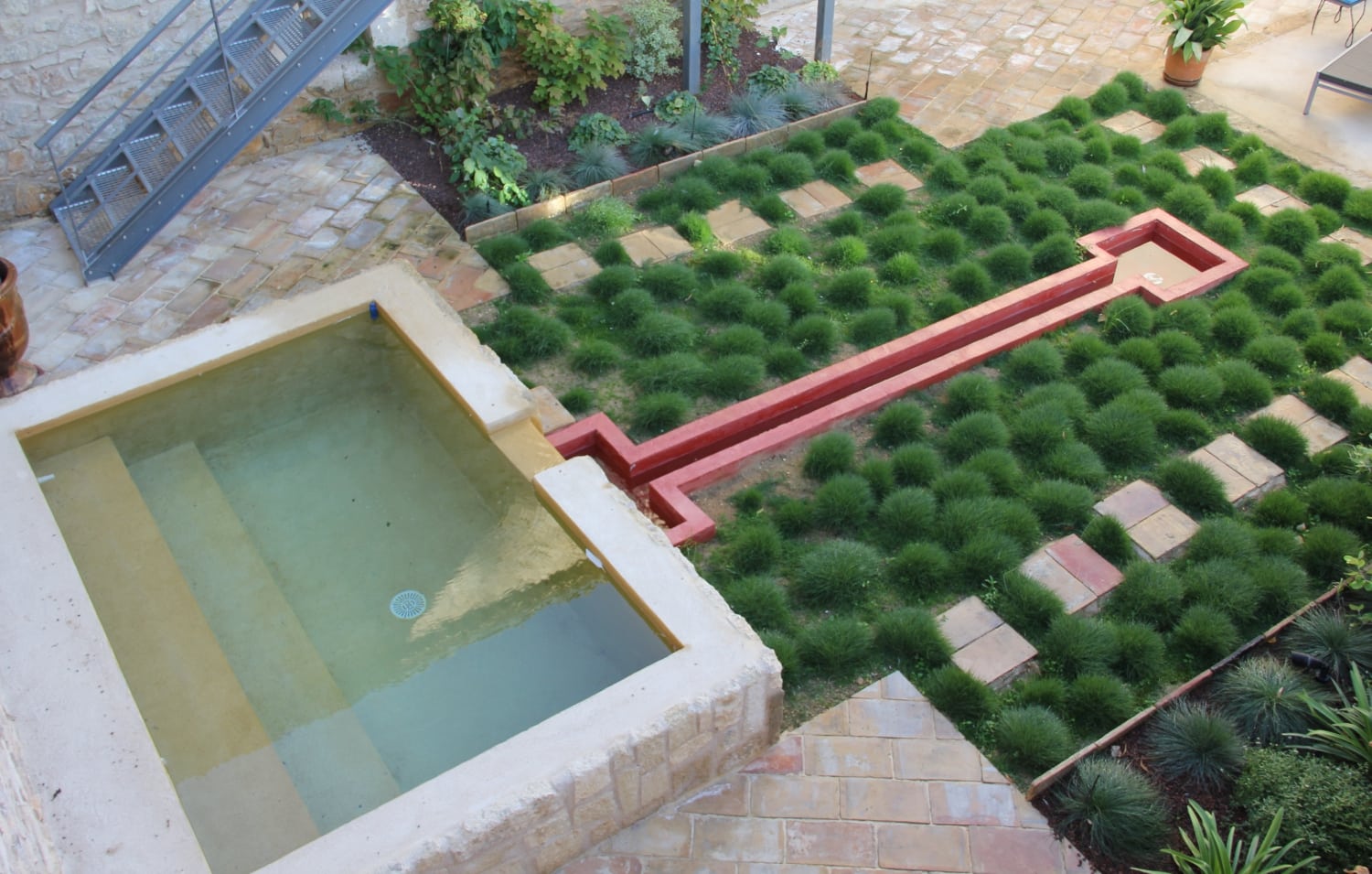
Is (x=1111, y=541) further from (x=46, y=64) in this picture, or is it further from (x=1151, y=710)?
(x=46, y=64)

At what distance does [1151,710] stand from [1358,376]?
10.6 feet

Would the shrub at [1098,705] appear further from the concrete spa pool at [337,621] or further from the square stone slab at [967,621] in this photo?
the concrete spa pool at [337,621]

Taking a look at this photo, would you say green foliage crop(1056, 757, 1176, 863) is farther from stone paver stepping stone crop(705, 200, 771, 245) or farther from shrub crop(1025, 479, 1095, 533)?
stone paver stepping stone crop(705, 200, 771, 245)

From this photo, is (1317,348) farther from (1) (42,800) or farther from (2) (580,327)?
(1) (42,800)

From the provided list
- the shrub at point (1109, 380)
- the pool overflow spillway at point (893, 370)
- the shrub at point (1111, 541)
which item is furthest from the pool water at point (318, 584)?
the shrub at point (1109, 380)

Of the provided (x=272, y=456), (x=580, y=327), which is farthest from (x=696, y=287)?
(x=272, y=456)

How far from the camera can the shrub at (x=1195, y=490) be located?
6.39 m

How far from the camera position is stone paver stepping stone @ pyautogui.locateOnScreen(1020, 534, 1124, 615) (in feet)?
19.3

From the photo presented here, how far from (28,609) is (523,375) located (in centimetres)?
304

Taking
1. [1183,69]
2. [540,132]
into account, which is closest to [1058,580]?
[540,132]

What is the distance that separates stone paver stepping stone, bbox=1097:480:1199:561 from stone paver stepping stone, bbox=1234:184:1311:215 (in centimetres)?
328

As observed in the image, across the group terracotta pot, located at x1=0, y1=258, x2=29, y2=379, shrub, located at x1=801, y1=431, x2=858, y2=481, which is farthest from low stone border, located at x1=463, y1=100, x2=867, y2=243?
shrub, located at x1=801, y1=431, x2=858, y2=481

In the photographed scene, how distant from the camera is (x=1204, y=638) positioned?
5.60 m

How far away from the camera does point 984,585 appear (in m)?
5.92
